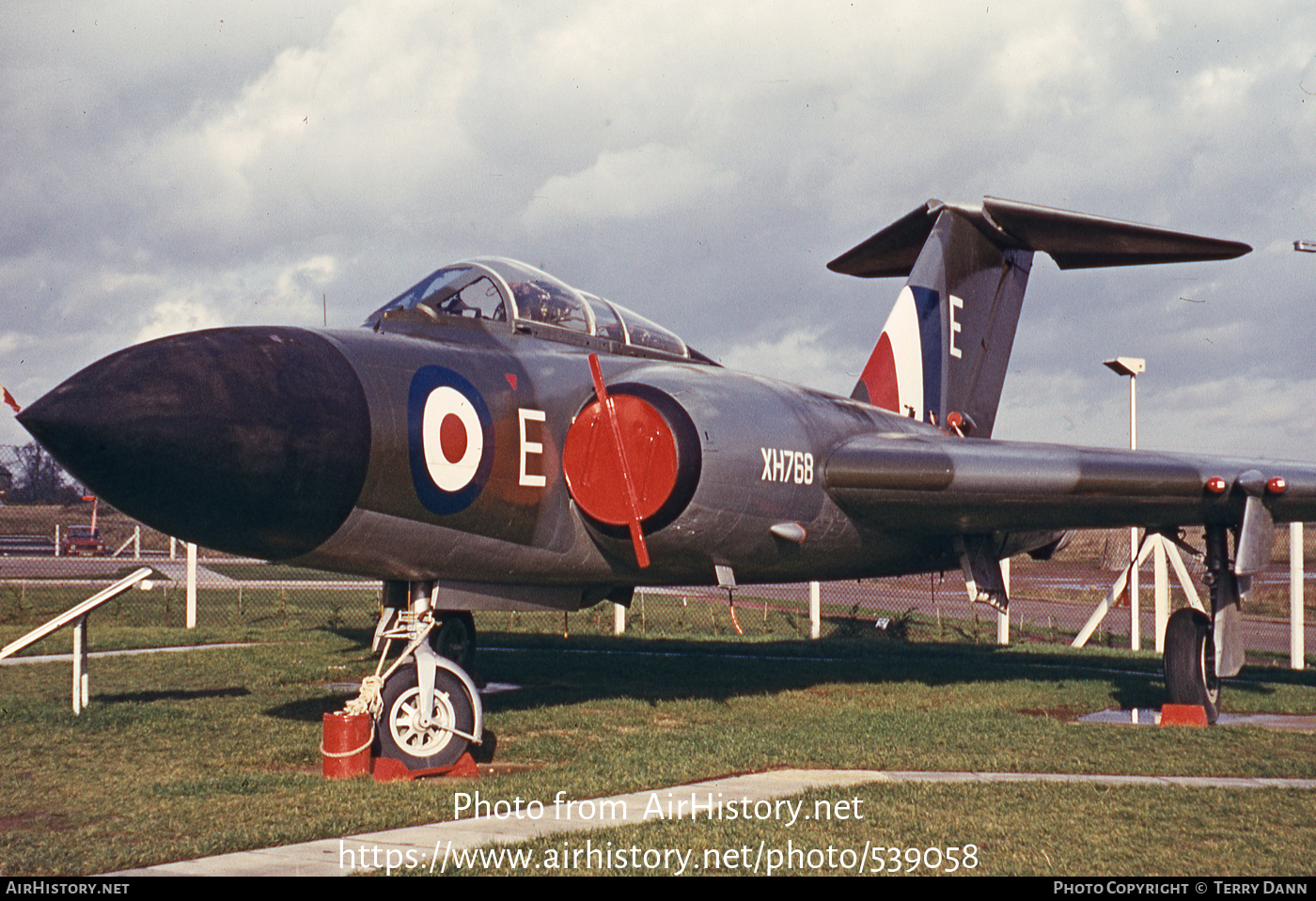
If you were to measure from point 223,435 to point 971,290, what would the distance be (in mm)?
12120

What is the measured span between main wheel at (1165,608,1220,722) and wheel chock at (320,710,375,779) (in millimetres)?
8944

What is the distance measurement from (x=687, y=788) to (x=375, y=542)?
9.73 feet

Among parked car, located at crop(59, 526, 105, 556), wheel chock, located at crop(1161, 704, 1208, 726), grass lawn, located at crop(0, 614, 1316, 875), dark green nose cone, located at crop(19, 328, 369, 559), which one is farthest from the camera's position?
parked car, located at crop(59, 526, 105, 556)

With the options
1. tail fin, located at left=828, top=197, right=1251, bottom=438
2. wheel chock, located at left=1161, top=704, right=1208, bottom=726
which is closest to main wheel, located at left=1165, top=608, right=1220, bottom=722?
wheel chock, located at left=1161, top=704, right=1208, bottom=726

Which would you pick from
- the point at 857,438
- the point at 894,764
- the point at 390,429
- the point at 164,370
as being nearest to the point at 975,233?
the point at 857,438

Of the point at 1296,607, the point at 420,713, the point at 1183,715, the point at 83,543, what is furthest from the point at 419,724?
the point at 83,543

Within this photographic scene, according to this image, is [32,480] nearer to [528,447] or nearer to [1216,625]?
[528,447]

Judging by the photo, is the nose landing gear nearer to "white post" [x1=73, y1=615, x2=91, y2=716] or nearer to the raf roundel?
the raf roundel

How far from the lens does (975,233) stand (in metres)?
16.4

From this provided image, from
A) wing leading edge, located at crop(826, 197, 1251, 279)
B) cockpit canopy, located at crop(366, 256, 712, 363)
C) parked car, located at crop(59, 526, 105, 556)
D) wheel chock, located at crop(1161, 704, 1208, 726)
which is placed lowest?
wheel chock, located at crop(1161, 704, 1208, 726)

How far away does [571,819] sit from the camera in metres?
6.94

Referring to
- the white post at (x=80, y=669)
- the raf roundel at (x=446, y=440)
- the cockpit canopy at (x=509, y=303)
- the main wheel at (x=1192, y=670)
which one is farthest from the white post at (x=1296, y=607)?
the white post at (x=80, y=669)

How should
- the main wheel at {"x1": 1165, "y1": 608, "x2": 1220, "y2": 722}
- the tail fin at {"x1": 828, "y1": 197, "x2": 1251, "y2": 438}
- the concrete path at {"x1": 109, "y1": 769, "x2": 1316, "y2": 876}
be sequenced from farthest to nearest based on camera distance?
the tail fin at {"x1": 828, "y1": 197, "x2": 1251, "y2": 438}, the main wheel at {"x1": 1165, "y1": 608, "x2": 1220, "y2": 722}, the concrete path at {"x1": 109, "y1": 769, "x2": 1316, "y2": 876}

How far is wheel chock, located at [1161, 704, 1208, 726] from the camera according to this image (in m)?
12.0
